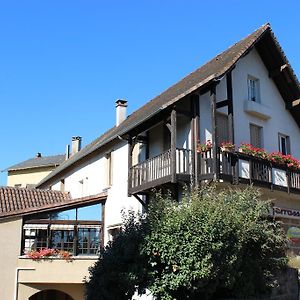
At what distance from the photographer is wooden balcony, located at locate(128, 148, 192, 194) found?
49.3 feet

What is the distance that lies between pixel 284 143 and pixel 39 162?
122 ft

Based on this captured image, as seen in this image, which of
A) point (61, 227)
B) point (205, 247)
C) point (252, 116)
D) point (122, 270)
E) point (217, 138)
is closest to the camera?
point (205, 247)

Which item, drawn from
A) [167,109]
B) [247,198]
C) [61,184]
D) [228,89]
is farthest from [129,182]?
[61,184]

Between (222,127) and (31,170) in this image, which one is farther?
(31,170)

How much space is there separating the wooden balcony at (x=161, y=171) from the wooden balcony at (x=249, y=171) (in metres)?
0.52

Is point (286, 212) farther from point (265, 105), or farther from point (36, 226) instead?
point (36, 226)

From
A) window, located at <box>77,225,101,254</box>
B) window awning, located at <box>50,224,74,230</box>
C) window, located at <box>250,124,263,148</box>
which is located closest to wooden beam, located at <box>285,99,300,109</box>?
window, located at <box>250,124,263,148</box>

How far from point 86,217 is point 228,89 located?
26.9 ft

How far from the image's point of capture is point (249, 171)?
15.7 metres

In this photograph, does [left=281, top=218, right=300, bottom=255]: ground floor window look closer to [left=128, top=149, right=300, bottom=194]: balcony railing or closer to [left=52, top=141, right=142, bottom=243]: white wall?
[left=128, top=149, right=300, bottom=194]: balcony railing

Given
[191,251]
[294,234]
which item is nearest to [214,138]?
[191,251]

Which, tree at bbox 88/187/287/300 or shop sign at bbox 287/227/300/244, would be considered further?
shop sign at bbox 287/227/300/244

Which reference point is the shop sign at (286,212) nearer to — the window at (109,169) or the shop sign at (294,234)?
the shop sign at (294,234)

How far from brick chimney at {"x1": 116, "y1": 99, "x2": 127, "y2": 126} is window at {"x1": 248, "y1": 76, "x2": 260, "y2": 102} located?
7.64 m
